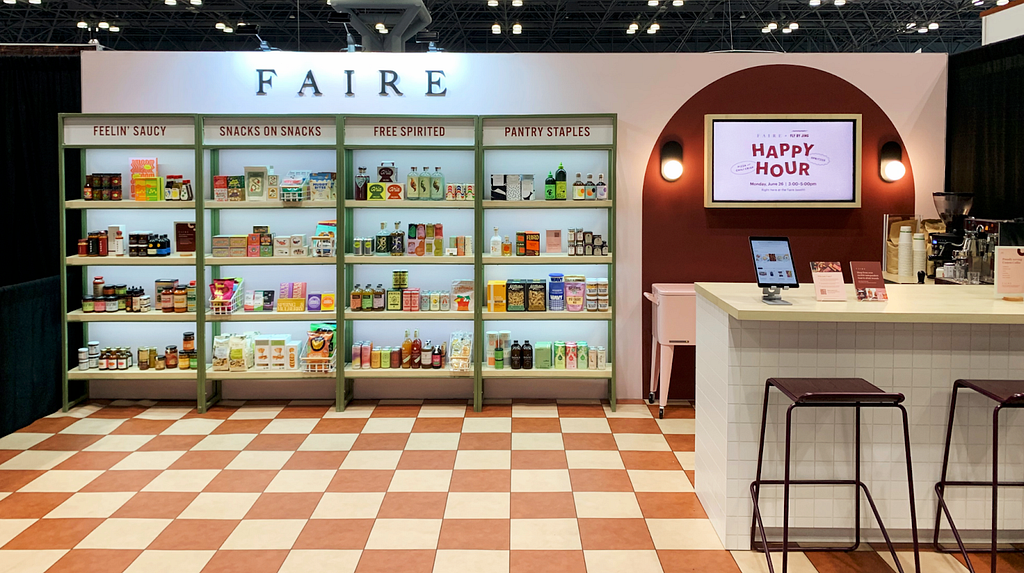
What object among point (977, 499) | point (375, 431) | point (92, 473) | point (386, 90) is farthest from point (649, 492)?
point (386, 90)

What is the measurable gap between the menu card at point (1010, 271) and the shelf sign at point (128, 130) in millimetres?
5560

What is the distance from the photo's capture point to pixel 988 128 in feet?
19.2

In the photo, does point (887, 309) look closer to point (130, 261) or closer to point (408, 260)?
point (408, 260)

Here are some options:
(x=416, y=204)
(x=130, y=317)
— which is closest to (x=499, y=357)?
(x=416, y=204)

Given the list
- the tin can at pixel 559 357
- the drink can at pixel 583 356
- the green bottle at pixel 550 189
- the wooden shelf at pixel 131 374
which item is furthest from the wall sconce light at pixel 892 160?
the wooden shelf at pixel 131 374

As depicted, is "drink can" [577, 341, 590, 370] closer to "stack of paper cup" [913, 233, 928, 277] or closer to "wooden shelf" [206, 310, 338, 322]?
"wooden shelf" [206, 310, 338, 322]

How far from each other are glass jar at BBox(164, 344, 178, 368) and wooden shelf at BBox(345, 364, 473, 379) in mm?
1391

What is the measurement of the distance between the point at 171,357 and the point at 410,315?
6.44 feet

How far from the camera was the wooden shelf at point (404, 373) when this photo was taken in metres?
6.12

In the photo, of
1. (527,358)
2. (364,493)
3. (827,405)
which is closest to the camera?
(827,405)

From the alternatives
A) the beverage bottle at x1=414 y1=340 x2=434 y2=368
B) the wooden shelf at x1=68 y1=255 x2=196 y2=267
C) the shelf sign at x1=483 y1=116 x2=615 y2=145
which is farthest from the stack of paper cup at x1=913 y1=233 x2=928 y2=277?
the wooden shelf at x1=68 y1=255 x2=196 y2=267

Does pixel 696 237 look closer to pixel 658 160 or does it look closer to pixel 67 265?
pixel 658 160

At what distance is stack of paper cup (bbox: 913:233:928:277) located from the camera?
18.6 feet

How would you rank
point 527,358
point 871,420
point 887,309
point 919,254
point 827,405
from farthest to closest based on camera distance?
point 527,358 → point 919,254 → point 871,420 → point 887,309 → point 827,405
